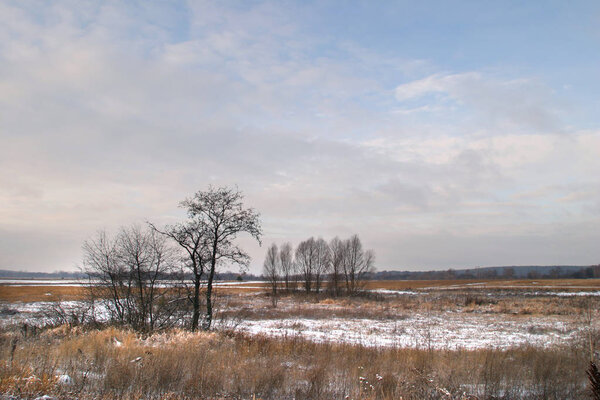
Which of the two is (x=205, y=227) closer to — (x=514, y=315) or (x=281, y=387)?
(x=281, y=387)

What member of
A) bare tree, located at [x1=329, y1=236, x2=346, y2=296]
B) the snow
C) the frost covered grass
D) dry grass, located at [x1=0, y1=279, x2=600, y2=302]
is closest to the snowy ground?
the snow

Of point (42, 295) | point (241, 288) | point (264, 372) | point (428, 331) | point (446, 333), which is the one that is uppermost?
point (264, 372)

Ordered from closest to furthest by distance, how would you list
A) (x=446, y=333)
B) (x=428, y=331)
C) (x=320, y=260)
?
(x=428, y=331)
(x=446, y=333)
(x=320, y=260)

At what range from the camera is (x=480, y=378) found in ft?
26.2

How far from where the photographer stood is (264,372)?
23.6 ft

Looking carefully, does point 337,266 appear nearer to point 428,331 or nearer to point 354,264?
point 354,264

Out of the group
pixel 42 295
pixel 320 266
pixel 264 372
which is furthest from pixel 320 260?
pixel 264 372

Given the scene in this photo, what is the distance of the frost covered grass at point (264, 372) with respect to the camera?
6.10 metres

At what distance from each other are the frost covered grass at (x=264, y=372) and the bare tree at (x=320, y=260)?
5585 cm

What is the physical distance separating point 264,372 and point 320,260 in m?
62.3

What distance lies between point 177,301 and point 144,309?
1.31 meters

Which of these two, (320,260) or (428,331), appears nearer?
(428,331)

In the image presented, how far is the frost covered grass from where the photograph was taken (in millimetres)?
6102

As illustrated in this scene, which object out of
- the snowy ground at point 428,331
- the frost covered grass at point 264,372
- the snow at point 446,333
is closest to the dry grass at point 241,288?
the snowy ground at point 428,331
